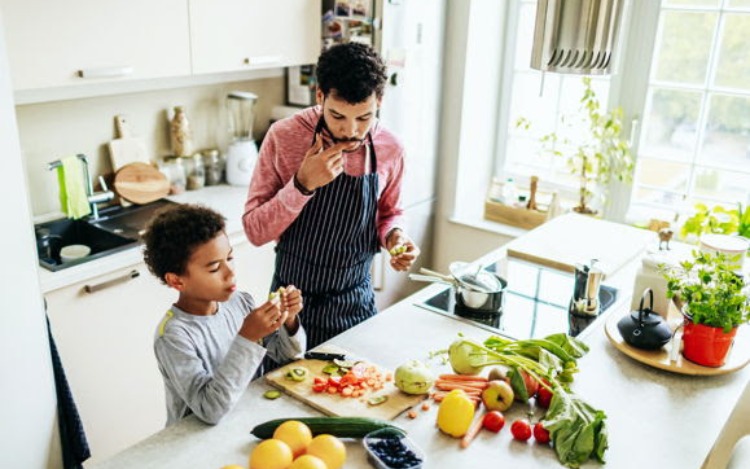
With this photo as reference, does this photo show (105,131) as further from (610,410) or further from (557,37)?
(610,410)

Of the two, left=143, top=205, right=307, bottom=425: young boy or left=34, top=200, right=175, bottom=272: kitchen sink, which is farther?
left=34, top=200, right=175, bottom=272: kitchen sink

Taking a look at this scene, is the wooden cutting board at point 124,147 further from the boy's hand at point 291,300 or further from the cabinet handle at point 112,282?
the boy's hand at point 291,300

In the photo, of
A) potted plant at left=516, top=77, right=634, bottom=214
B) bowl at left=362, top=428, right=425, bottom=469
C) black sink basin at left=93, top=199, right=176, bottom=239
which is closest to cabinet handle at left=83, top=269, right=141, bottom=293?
black sink basin at left=93, top=199, right=176, bottom=239

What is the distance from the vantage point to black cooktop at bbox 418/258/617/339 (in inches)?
78.3

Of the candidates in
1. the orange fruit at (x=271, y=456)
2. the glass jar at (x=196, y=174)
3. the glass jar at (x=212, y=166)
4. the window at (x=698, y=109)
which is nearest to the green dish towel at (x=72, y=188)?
the glass jar at (x=196, y=174)

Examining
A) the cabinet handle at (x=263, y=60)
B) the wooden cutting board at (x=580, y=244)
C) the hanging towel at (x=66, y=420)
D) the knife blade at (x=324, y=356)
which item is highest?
the cabinet handle at (x=263, y=60)

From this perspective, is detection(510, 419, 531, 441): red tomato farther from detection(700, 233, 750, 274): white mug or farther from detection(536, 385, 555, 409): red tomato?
detection(700, 233, 750, 274): white mug

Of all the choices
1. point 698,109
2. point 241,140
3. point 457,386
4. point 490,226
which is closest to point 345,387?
point 457,386

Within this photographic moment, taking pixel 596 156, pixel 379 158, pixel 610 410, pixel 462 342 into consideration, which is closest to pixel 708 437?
pixel 610 410

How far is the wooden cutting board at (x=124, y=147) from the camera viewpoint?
2.91 metres

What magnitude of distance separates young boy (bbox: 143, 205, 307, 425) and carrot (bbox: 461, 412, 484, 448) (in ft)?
1.51

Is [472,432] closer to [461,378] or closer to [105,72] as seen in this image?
[461,378]

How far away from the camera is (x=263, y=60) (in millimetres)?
2994

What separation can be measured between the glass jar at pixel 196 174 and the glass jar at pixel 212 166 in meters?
0.04
